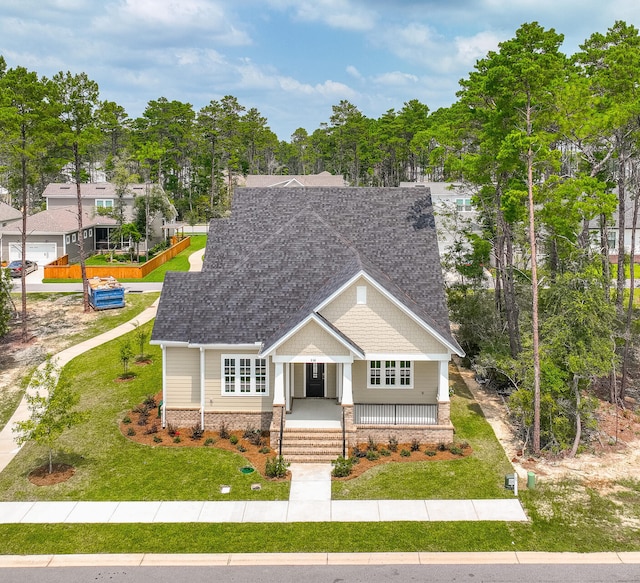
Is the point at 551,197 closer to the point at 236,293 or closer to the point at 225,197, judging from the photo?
the point at 236,293

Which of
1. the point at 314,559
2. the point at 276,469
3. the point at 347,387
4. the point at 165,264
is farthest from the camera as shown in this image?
the point at 165,264

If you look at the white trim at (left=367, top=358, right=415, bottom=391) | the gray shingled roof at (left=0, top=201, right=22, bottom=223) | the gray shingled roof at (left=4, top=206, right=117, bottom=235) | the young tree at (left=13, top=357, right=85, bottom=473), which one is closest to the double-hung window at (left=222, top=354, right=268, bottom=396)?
the white trim at (left=367, top=358, right=415, bottom=391)

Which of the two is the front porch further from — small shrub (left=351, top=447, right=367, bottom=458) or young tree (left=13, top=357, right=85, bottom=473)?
young tree (left=13, top=357, right=85, bottom=473)

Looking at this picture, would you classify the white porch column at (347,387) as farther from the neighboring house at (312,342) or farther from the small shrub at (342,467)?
the small shrub at (342,467)

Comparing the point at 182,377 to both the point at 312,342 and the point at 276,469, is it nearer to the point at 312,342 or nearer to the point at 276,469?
the point at 312,342

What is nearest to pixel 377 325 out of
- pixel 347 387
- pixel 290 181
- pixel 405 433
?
pixel 347 387

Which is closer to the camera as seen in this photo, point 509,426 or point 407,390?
point 407,390

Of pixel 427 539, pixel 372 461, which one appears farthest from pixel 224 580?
pixel 372 461
